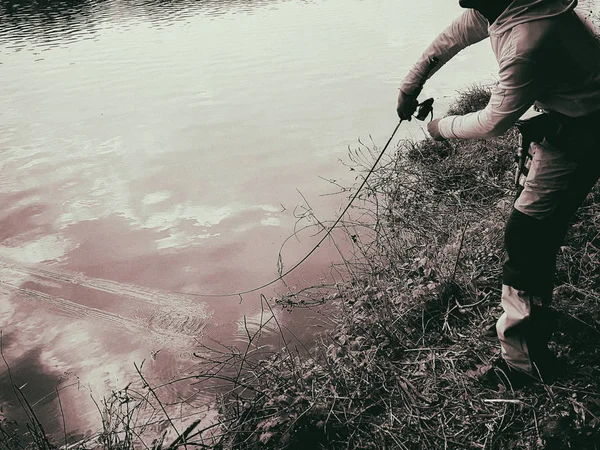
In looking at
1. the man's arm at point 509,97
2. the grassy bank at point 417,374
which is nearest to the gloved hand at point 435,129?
the man's arm at point 509,97

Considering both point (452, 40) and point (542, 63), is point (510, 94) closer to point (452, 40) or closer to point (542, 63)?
point (542, 63)

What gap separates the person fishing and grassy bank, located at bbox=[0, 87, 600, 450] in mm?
234

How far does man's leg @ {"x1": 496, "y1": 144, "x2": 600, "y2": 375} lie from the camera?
2.05 meters

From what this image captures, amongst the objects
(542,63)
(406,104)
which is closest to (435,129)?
(406,104)

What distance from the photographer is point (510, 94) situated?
1.91 meters

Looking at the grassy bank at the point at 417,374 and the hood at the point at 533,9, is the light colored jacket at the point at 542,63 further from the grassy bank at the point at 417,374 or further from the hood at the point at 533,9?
the grassy bank at the point at 417,374

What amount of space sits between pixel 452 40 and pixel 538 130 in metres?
0.85

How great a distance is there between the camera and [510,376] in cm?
244

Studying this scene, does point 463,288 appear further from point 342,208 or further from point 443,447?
point 342,208

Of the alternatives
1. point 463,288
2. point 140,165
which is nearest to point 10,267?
point 140,165

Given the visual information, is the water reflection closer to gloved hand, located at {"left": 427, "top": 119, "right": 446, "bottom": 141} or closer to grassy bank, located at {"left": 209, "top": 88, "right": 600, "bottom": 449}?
grassy bank, located at {"left": 209, "top": 88, "right": 600, "bottom": 449}

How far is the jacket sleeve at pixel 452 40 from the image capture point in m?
2.42

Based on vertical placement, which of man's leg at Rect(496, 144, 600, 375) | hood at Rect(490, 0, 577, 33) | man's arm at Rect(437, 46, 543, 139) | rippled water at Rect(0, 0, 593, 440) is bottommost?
rippled water at Rect(0, 0, 593, 440)

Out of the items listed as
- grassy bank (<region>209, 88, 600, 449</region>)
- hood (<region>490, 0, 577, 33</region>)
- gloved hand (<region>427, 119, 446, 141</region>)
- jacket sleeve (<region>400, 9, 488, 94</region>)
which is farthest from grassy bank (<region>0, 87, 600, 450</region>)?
hood (<region>490, 0, 577, 33</region>)
